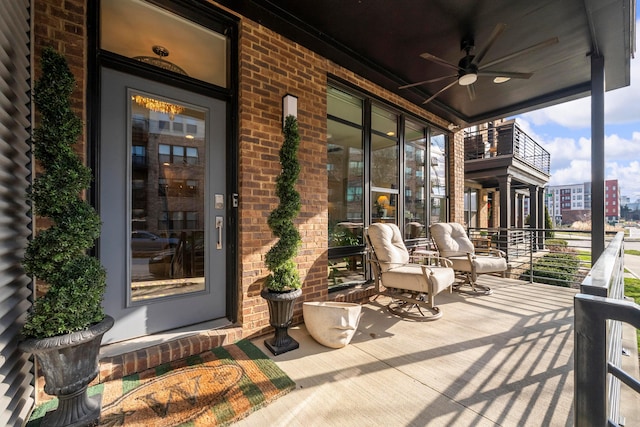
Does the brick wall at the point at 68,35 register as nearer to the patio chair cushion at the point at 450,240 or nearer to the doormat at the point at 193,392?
the doormat at the point at 193,392

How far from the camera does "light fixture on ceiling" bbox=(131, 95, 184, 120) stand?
2182mm

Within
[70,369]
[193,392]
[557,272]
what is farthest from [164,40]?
[557,272]

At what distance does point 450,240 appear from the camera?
440 cm

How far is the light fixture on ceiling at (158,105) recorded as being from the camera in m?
2.18

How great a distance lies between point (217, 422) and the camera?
1.50m

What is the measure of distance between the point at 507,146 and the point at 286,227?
8.96 m

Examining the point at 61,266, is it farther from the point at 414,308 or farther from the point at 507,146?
the point at 507,146

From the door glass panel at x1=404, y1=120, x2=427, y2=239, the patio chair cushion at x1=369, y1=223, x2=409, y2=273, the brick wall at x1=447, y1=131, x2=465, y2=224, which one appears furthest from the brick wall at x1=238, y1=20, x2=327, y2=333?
the brick wall at x1=447, y1=131, x2=465, y2=224

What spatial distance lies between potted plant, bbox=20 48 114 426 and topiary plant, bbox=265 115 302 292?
1169 mm

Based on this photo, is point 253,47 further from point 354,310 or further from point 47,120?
point 354,310

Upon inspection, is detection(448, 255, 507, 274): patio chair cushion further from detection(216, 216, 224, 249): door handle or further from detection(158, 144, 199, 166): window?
detection(158, 144, 199, 166): window

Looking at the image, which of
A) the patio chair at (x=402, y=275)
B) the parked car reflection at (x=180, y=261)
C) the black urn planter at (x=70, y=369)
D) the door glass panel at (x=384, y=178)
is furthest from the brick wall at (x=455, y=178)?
the black urn planter at (x=70, y=369)

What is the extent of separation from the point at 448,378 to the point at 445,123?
15.8 feet

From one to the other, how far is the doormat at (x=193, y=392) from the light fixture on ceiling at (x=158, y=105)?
2049 mm
